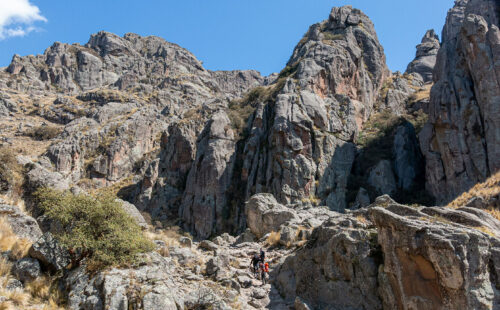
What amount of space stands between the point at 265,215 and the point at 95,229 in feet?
43.1

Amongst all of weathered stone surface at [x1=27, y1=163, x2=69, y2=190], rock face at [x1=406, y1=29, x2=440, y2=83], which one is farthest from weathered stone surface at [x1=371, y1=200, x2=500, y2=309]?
rock face at [x1=406, y1=29, x2=440, y2=83]

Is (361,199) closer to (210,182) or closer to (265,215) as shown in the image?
(265,215)

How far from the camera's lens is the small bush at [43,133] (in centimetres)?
6800

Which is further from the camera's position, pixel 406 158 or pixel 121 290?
pixel 406 158

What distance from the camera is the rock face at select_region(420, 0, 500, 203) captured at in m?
31.2

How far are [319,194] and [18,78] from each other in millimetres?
102184

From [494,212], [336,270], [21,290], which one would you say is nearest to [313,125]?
[494,212]

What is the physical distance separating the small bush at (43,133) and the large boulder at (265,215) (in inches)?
2367

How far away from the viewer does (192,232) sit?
1556 inches

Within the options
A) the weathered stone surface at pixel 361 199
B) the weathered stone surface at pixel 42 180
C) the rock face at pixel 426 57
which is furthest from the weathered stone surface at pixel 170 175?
the rock face at pixel 426 57

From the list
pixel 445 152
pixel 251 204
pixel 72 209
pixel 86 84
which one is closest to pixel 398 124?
pixel 445 152

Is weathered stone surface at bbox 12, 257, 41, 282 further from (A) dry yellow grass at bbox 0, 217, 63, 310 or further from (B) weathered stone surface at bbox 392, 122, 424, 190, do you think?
(B) weathered stone surface at bbox 392, 122, 424, 190

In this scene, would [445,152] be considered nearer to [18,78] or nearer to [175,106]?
[175,106]

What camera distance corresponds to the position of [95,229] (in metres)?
11.4
